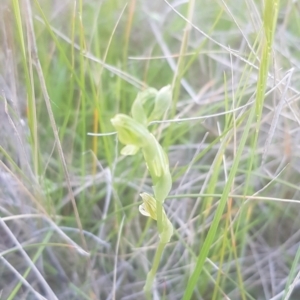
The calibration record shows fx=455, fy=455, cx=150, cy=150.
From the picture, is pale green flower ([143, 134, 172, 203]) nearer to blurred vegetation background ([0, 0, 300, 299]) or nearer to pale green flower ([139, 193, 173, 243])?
pale green flower ([139, 193, 173, 243])

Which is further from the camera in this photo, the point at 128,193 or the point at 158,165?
the point at 128,193

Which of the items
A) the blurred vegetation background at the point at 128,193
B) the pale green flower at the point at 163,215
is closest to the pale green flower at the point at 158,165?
the pale green flower at the point at 163,215

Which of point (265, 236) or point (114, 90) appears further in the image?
point (114, 90)

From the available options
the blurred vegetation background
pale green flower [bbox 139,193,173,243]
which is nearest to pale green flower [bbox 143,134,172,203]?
pale green flower [bbox 139,193,173,243]

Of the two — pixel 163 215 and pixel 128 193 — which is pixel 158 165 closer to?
pixel 163 215

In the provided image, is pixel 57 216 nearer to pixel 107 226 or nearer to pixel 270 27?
pixel 107 226

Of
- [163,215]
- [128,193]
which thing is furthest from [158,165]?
[128,193]

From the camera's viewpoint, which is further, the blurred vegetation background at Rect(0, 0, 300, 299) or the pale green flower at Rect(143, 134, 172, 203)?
the blurred vegetation background at Rect(0, 0, 300, 299)

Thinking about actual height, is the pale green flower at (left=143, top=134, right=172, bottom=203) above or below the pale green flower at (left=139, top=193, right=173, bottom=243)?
above

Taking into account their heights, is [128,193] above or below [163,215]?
below

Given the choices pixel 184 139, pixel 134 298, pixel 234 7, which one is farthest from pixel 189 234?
pixel 234 7

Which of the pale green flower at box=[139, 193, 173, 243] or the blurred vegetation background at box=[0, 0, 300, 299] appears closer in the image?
the pale green flower at box=[139, 193, 173, 243]
